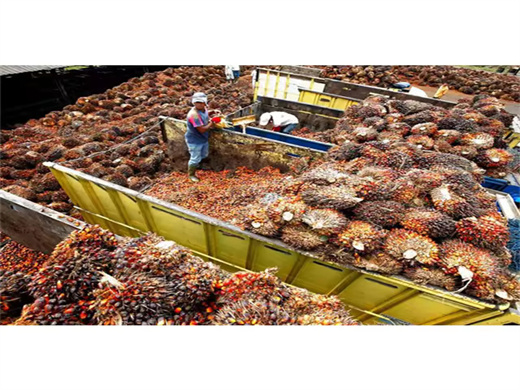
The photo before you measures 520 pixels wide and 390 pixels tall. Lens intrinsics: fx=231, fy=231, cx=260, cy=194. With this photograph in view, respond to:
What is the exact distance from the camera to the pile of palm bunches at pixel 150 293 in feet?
5.80

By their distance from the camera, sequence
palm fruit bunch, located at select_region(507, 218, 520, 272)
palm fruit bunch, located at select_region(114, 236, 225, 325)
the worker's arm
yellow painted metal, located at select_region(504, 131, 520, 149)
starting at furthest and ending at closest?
yellow painted metal, located at select_region(504, 131, 520, 149) → the worker's arm → palm fruit bunch, located at select_region(507, 218, 520, 272) → palm fruit bunch, located at select_region(114, 236, 225, 325)

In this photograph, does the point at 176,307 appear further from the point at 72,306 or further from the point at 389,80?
the point at 389,80

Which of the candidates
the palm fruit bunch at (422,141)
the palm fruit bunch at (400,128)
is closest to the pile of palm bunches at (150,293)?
the palm fruit bunch at (422,141)

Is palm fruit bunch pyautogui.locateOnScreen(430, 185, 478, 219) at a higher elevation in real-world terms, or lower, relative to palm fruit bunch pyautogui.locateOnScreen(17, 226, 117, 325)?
higher

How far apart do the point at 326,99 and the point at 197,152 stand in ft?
15.8

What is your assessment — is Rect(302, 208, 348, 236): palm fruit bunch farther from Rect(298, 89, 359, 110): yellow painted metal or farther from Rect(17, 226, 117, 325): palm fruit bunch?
Rect(298, 89, 359, 110): yellow painted metal

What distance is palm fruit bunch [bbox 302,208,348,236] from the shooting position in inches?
106

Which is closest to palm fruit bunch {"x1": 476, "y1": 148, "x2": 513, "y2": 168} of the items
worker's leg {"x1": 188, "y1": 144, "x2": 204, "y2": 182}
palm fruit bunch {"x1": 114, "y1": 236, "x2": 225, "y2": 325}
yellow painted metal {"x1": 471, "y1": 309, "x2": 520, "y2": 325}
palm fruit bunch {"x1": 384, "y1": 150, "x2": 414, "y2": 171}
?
palm fruit bunch {"x1": 384, "y1": 150, "x2": 414, "y2": 171}

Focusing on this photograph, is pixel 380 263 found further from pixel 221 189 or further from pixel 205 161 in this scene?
pixel 205 161

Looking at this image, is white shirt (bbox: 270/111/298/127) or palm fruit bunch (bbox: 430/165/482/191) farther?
white shirt (bbox: 270/111/298/127)

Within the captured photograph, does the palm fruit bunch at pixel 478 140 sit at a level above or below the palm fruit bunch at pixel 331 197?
above

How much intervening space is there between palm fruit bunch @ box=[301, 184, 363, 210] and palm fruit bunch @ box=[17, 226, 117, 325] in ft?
7.42

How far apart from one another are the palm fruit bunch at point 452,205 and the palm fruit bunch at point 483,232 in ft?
0.44

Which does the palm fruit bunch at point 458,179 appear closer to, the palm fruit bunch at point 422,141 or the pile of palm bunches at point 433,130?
the pile of palm bunches at point 433,130
